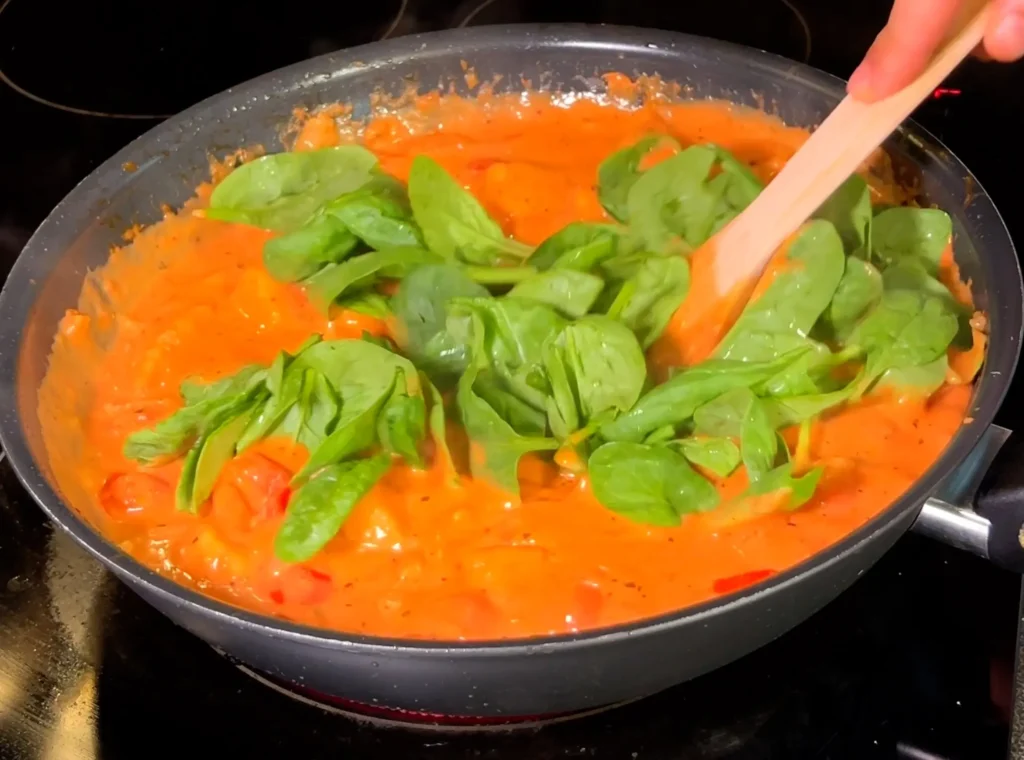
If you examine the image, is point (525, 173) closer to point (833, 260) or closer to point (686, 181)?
point (686, 181)

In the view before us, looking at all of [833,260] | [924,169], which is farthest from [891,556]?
[924,169]

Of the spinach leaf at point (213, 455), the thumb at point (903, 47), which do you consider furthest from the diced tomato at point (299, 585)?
the thumb at point (903, 47)

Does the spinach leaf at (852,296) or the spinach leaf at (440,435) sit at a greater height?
the spinach leaf at (852,296)

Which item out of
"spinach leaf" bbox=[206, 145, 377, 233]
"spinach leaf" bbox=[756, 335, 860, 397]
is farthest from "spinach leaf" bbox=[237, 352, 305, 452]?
"spinach leaf" bbox=[756, 335, 860, 397]

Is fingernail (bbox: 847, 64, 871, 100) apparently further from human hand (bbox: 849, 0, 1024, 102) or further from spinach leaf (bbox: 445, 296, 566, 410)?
spinach leaf (bbox: 445, 296, 566, 410)

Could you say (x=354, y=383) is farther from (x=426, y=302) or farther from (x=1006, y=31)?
(x=1006, y=31)

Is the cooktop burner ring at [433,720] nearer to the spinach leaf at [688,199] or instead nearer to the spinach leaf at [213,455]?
the spinach leaf at [213,455]

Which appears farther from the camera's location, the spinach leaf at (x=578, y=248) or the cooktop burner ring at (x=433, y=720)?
the spinach leaf at (x=578, y=248)
